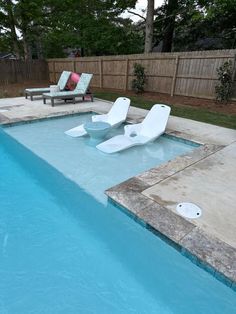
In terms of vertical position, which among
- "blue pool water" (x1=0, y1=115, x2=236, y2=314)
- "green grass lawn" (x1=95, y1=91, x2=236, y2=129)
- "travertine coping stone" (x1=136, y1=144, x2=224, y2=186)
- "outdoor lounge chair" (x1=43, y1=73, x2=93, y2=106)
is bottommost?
"blue pool water" (x1=0, y1=115, x2=236, y2=314)

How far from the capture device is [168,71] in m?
9.80

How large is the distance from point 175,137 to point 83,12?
1552 cm

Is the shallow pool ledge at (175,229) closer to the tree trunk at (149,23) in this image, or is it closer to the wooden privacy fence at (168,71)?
the wooden privacy fence at (168,71)

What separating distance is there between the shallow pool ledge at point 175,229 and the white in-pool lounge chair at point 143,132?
4.88 ft

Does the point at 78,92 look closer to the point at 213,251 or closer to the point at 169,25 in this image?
the point at 213,251

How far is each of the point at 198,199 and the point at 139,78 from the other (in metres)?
8.55

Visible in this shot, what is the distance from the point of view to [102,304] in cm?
201

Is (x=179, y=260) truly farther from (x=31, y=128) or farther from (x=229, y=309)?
(x=31, y=128)

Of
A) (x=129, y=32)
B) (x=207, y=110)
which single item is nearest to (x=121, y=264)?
(x=207, y=110)

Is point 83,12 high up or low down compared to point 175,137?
up

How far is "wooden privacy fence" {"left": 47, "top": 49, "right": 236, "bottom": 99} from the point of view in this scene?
8523mm

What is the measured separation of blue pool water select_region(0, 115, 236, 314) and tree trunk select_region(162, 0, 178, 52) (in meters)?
14.5

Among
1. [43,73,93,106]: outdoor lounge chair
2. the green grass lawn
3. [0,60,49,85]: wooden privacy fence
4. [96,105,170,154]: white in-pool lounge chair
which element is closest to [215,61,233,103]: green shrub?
the green grass lawn

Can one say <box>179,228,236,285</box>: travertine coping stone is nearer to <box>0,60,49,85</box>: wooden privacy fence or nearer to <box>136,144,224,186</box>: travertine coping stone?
<box>136,144,224,186</box>: travertine coping stone
